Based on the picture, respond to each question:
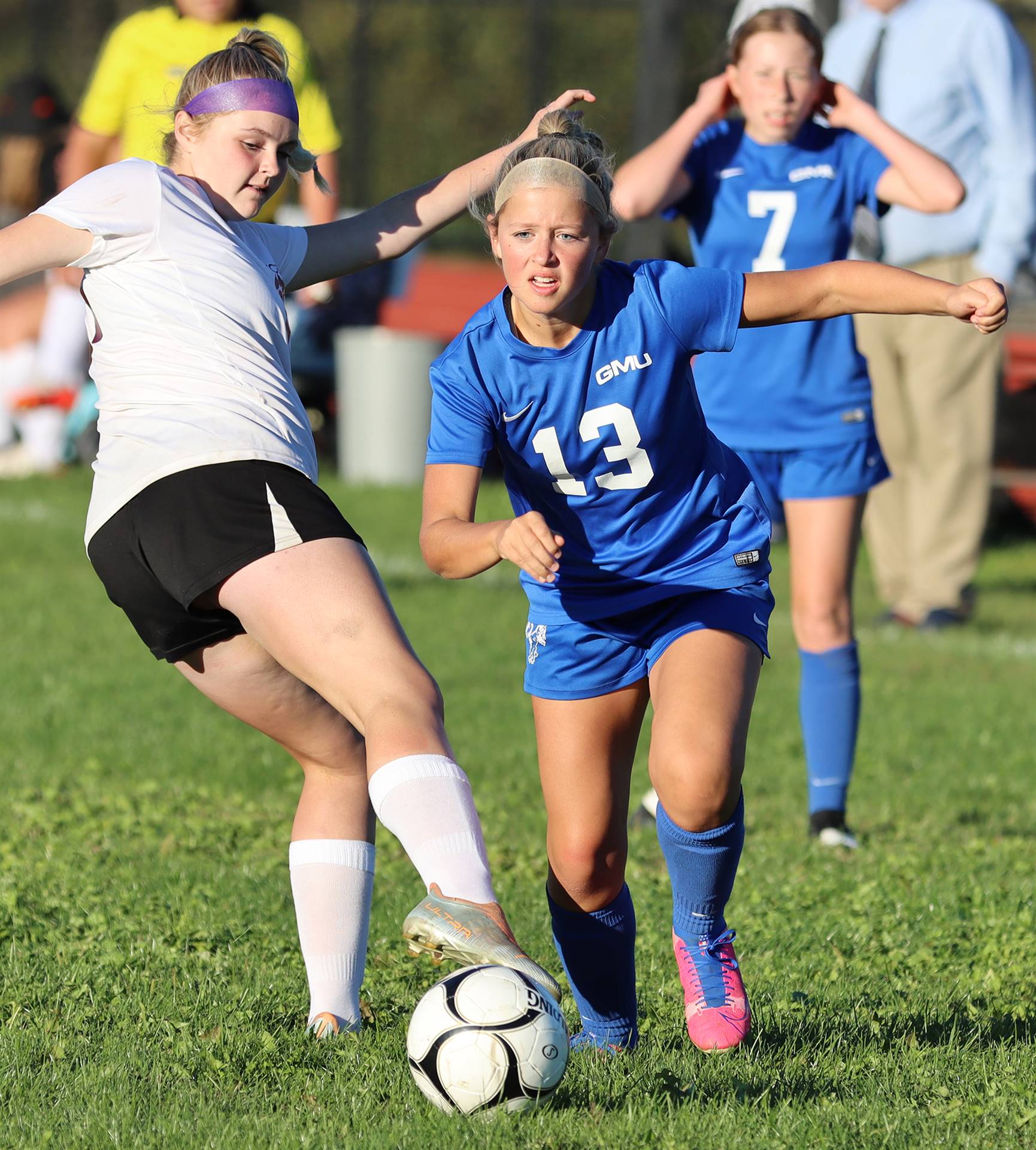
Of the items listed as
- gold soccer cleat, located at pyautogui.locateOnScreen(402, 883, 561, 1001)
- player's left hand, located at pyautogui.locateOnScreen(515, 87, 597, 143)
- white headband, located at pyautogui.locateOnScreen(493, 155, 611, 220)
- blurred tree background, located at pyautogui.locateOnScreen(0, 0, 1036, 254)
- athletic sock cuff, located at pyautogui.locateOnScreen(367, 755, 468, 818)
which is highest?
player's left hand, located at pyautogui.locateOnScreen(515, 87, 597, 143)

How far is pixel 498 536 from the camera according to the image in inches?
130

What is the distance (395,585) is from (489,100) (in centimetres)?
1840

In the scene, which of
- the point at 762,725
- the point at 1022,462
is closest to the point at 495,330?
the point at 762,725

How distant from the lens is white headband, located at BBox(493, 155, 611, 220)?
3.73 m

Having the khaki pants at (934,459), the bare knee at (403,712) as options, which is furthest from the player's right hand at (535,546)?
the khaki pants at (934,459)

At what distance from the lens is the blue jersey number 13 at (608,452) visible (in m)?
3.86

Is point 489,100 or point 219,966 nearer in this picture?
point 219,966

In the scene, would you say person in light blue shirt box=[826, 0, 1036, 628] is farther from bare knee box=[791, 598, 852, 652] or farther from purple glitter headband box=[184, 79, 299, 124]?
purple glitter headband box=[184, 79, 299, 124]

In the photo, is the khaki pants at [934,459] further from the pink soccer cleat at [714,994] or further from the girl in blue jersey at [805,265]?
the pink soccer cleat at [714,994]

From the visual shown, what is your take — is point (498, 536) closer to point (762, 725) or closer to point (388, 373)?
point (762, 725)

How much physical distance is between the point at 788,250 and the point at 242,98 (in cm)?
242

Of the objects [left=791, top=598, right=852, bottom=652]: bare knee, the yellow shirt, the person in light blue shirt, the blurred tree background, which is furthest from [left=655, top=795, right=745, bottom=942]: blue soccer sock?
the blurred tree background

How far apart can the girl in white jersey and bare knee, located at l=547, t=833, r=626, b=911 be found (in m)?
0.44

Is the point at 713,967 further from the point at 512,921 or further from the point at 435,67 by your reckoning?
the point at 435,67
